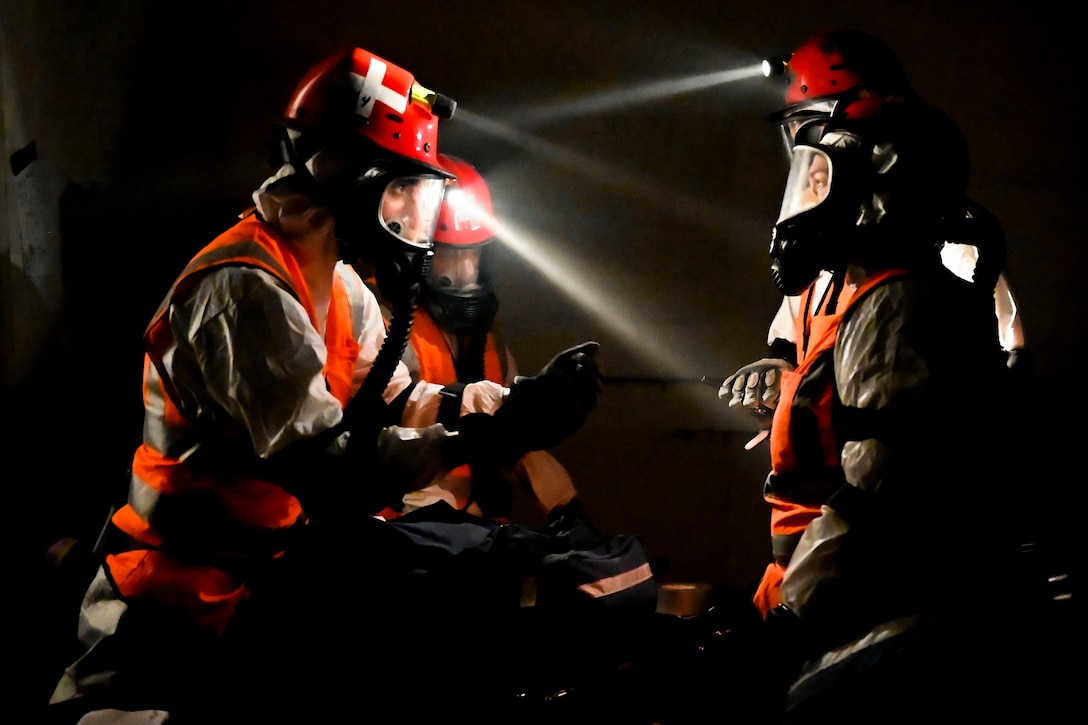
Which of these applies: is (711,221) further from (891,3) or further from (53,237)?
(53,237)

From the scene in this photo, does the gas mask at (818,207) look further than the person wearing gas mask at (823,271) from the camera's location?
No

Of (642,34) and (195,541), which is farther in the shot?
(642,34)

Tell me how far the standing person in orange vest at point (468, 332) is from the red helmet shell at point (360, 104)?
44.9 inches

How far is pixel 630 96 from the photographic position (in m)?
4.12

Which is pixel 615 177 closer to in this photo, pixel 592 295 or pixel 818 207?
pixel 592 295

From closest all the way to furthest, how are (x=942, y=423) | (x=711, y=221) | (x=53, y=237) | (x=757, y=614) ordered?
(x=942, y=423), (x=757, y=614), (x=53, y=237), (x=711, y=221)

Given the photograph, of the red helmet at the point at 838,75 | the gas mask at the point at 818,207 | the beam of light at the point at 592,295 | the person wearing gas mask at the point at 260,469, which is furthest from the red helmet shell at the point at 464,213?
the gas mask at the point at 818,207

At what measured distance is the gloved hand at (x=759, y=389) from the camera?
9.52ft

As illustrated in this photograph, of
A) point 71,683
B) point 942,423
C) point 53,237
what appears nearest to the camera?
point 942,423

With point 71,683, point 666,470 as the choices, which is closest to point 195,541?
point 71,683

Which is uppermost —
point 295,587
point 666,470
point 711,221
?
point 711,221

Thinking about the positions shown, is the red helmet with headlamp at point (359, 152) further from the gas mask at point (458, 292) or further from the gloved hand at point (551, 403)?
the gas mask at point (458, 292)

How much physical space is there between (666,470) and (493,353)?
1002mm

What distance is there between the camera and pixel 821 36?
3.19 meters
